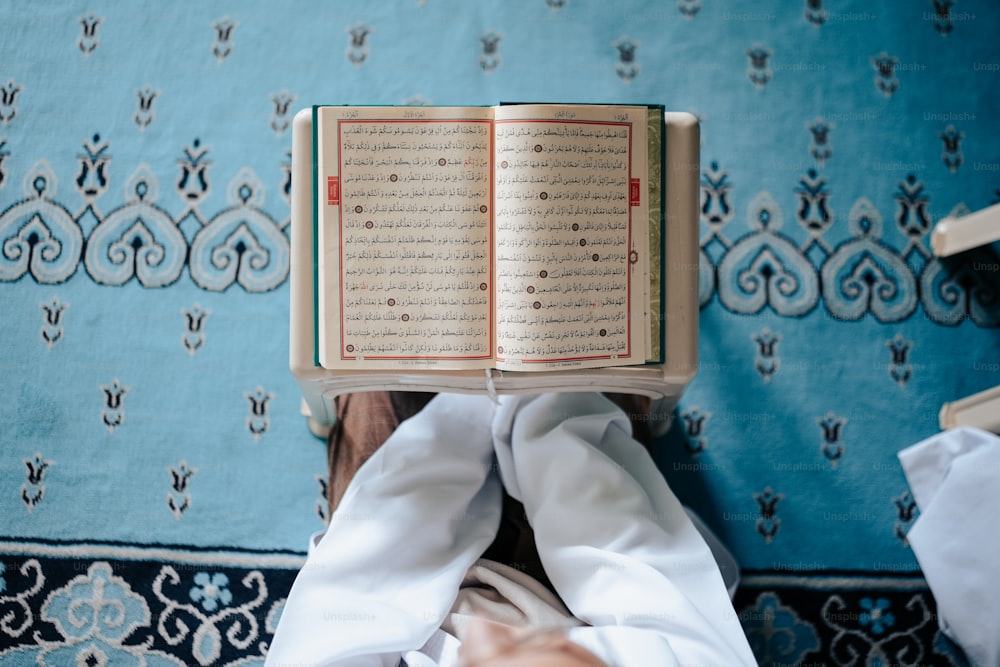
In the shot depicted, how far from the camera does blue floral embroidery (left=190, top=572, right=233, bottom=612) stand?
1.23 meters

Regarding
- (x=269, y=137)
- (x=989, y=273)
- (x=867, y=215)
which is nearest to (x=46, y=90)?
(x=269, y=137)

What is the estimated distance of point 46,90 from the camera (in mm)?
1471

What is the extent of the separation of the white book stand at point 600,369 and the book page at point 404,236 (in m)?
0.02

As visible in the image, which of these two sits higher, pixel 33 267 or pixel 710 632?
pixel 33 267

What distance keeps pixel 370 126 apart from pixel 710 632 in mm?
670

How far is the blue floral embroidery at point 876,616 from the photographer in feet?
4.11

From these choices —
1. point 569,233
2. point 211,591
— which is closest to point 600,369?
point 569,233

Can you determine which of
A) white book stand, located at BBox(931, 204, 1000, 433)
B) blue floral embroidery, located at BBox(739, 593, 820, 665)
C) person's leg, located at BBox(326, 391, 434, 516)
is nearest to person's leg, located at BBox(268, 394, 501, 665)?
person's leg, located at BBox(326, 391, 434, 516)

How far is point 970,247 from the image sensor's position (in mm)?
1380

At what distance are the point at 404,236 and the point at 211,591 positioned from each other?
0.70 m

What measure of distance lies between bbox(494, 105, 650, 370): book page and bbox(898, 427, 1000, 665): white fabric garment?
675mm

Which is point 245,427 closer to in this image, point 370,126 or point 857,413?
point 370,126

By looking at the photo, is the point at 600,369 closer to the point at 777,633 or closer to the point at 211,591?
the point at 777,633

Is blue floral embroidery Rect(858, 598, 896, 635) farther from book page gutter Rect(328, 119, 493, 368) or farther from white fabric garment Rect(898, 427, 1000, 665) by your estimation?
book page gutter Rect(328, 119, 493, 368)
